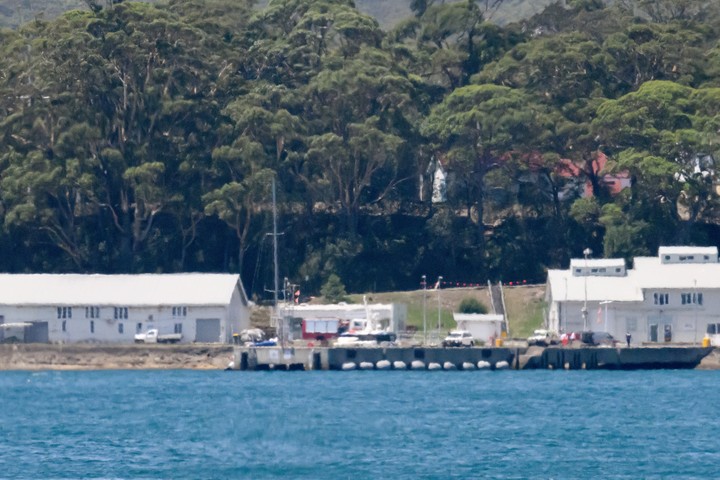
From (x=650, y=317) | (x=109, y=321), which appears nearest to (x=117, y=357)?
(x=109, y=321)

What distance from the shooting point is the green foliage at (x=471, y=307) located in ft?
329

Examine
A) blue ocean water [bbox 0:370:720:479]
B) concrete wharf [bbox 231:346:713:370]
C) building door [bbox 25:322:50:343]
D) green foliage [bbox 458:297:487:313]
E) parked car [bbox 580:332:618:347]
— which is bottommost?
blue ocean water [bbox 0:370:720:479]

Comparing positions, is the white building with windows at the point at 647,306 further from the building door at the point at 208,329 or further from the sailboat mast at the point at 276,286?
the building door at the point at 208,329

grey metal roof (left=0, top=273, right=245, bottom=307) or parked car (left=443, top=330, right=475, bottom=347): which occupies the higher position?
grey metal roof (left=0, top=273, right=245, bottom=307)

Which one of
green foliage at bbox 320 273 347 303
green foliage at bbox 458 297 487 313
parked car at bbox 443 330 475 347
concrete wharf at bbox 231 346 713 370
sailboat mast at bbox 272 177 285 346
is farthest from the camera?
green foliage at bbox 320 273 347 303

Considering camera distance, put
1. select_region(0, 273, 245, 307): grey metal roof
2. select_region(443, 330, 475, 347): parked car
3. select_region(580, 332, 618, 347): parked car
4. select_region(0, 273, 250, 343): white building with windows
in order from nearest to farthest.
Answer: select_region(580, 332, 618, 347): parked car
select_region(443, 330, 475, 347): parked car
select_region(0, 273, 250, 343): white building with windows
select_region(0, 273, 245, 307): grey metal roof

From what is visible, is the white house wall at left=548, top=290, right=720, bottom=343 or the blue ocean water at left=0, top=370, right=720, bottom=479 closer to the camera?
the blue ocean water at left=0, top=370, right=720, bottom=479

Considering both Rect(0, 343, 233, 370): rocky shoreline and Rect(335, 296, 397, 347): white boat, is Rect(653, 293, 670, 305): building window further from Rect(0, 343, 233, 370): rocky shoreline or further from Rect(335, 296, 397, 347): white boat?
Rect(0, 343, 233, 370): rocky shoreline

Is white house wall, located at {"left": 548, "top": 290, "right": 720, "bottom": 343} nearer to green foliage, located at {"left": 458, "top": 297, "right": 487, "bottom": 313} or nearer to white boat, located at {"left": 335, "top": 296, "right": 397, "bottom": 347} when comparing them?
green foliage, located at {"left": 458, "top": 297, "right": 487, "bottom": 313}

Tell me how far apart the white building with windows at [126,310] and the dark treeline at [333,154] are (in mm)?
6323

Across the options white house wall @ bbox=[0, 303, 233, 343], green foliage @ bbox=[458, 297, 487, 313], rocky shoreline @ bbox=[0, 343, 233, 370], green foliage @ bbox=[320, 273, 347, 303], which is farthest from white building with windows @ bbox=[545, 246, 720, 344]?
white house wall @ bbox=[0, 303, 233, 343]

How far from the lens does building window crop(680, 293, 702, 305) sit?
9469 cm

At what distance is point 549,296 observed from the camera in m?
98.6

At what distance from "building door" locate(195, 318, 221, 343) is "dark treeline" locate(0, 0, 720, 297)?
833 cm
